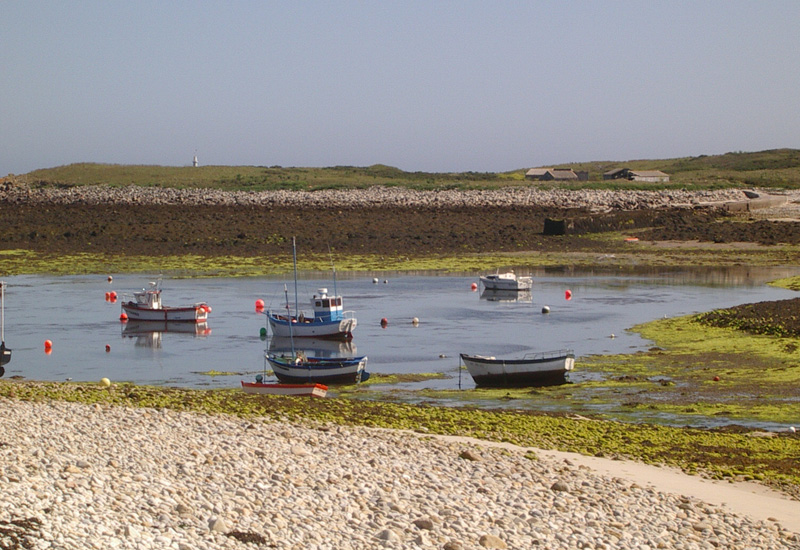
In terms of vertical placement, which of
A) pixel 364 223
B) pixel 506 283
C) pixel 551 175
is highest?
pixel 551 175

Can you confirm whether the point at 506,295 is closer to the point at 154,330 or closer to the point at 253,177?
the point at 154,330

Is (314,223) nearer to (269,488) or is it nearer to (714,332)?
(714,332)

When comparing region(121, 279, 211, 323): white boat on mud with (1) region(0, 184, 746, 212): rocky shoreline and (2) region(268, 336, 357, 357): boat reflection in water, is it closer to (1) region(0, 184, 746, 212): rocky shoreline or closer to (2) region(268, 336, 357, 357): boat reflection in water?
(2) region(268, 336, 357, 357): boat reflection in water

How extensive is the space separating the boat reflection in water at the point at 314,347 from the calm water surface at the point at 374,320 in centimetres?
10

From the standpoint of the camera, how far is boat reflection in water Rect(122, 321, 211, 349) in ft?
97.4

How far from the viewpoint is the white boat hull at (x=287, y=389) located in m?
19.5

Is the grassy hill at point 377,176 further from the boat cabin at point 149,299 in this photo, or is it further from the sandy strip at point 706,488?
the sandy strip at point 706,488

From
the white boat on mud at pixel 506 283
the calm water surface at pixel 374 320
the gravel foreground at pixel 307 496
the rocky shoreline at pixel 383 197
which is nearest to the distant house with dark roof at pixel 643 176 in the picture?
the rocky shoreline at pixel 383 197

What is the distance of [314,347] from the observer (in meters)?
29.2

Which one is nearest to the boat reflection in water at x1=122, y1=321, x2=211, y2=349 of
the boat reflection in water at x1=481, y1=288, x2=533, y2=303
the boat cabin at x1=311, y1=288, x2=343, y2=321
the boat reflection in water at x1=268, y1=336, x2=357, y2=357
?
the boat reflection in water at x1=268, y1=336, x2=357, y2=357

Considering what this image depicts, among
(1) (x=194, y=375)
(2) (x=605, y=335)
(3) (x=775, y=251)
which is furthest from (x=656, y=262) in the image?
(1) (x=194, y=375)

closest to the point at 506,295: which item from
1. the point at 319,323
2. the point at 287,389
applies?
the point at 319,323

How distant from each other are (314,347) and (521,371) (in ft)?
29.7

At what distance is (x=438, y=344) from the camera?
27.7 metres
